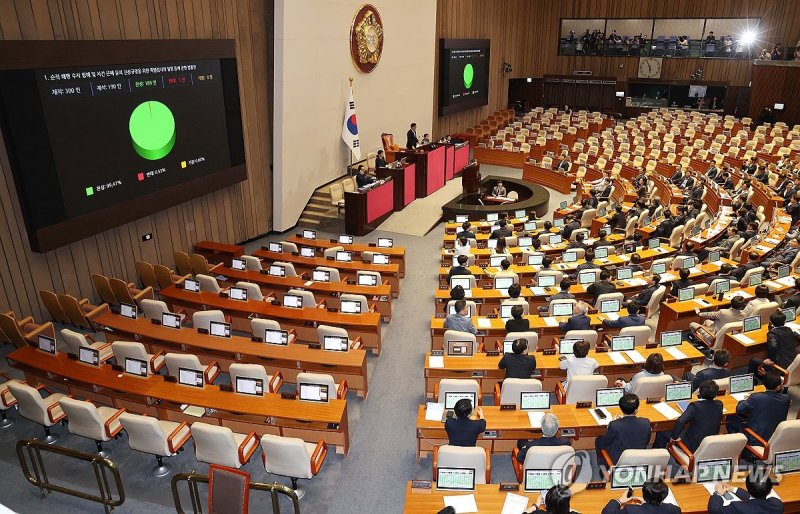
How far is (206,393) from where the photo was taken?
24.3ft

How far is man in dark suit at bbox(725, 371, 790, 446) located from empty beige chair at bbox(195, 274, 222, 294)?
8660mm

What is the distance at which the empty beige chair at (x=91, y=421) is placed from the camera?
6789 millimetres

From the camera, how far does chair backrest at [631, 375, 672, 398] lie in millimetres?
7230

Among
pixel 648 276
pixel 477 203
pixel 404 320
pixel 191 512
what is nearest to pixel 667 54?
pixel 477 203

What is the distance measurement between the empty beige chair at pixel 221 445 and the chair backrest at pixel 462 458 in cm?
233

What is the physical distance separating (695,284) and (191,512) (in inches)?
375

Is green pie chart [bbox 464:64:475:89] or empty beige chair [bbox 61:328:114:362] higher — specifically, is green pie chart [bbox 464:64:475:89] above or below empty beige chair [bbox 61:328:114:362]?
above

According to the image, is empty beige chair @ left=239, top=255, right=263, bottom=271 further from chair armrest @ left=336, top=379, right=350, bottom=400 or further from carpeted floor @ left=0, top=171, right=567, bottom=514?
chair armrest @ left=336, top=379, right=350, bottom=400

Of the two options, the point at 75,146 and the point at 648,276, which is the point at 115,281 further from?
the point at 648,276

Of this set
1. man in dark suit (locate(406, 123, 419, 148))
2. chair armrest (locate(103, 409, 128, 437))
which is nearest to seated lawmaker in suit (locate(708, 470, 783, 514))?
chair armrest (locate(103, 409, 128, 437))

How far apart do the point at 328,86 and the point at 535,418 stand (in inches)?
516

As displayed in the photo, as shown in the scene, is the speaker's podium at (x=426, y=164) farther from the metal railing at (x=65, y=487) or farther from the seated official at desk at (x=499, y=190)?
the metal railing at (x=65, y=487)

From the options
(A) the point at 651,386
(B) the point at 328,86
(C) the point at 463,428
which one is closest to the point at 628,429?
(A) the point at 651,386

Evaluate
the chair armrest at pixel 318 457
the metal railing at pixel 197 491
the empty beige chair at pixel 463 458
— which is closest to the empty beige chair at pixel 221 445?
the metal railing at pixel 197 491
